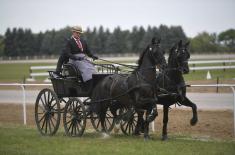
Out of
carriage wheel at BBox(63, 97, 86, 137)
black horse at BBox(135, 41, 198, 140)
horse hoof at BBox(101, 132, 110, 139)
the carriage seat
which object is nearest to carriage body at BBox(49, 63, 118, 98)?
the carriage seat

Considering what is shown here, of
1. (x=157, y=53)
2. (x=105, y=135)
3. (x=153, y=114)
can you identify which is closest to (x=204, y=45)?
(x=105, y=135)

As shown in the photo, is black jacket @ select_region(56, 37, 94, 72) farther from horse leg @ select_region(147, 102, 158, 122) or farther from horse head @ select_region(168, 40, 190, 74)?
horse leg @ select_region(147, 102, 158, 122)

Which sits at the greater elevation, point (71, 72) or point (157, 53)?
point (157, 53)

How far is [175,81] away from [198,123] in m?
4.22

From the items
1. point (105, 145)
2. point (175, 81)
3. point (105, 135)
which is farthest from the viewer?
point (105, 135)

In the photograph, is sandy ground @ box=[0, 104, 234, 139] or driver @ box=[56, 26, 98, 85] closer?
driver @ box=[56, 26, 98, 85]

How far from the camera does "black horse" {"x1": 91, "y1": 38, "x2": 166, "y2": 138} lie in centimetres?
1330

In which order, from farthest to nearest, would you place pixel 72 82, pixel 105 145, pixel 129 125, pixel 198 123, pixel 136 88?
pixel 198 123
pixel 129 125
pixel 72 82
pixel 136 88
pixel 105 145

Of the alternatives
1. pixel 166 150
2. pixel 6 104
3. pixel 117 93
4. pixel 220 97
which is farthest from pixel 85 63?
pixel 6 104

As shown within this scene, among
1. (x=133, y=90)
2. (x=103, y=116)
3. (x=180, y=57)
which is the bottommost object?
(x=103, y=116)

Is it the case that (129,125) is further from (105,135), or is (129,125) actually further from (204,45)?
(204,45)

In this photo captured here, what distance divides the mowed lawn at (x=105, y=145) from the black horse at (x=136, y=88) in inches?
28.2

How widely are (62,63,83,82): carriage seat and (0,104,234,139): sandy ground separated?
2645mm

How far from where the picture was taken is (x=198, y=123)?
1755cm
